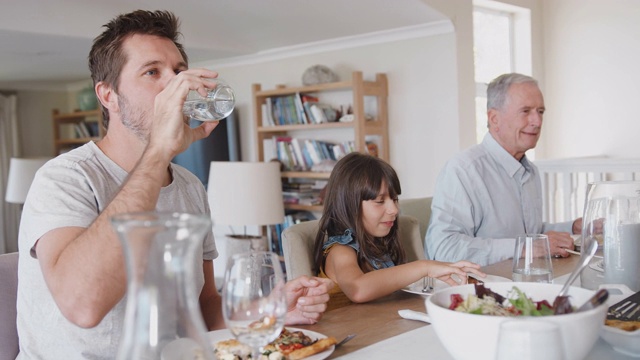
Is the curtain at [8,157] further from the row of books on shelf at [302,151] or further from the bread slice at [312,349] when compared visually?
the bread slice at [312,349]

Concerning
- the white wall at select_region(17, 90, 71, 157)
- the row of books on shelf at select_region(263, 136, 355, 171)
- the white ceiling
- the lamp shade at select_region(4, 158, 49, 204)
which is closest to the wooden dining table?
the white ceiling

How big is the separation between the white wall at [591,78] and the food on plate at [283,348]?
447cm

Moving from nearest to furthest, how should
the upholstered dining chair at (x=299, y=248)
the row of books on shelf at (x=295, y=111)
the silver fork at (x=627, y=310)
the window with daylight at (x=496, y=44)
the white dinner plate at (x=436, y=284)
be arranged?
the silver fork at (x=627, y=310), the white dinner plate at (x=436, y=284), the upholstered dining chair at (x=299, y=248), the row of books on shelf at (x=295, y=111), the window with daylight at (x=496, y=44)

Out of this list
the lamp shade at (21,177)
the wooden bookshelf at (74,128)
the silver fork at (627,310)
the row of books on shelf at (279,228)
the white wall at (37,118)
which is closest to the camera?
the silver fork at (627,310)

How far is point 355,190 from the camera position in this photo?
6.72 ft

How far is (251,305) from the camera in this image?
863mm

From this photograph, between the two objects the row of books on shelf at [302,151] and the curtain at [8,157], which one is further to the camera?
the curtain at [8,157]

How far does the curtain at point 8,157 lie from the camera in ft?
22.8

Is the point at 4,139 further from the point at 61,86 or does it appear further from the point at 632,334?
the point at 632,334

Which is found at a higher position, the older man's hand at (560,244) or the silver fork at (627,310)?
the silver fork at (627,310)

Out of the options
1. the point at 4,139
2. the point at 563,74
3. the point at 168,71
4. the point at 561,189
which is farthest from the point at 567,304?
the point at 4,139

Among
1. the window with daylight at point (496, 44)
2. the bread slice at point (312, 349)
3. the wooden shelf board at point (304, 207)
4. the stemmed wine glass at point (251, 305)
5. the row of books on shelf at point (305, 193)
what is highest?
the window with daylight at point (496, 44)

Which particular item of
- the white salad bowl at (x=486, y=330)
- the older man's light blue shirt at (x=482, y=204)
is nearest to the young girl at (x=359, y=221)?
the older man's light blue shirt at (x=482, y=204)

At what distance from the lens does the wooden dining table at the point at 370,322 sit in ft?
4.03
